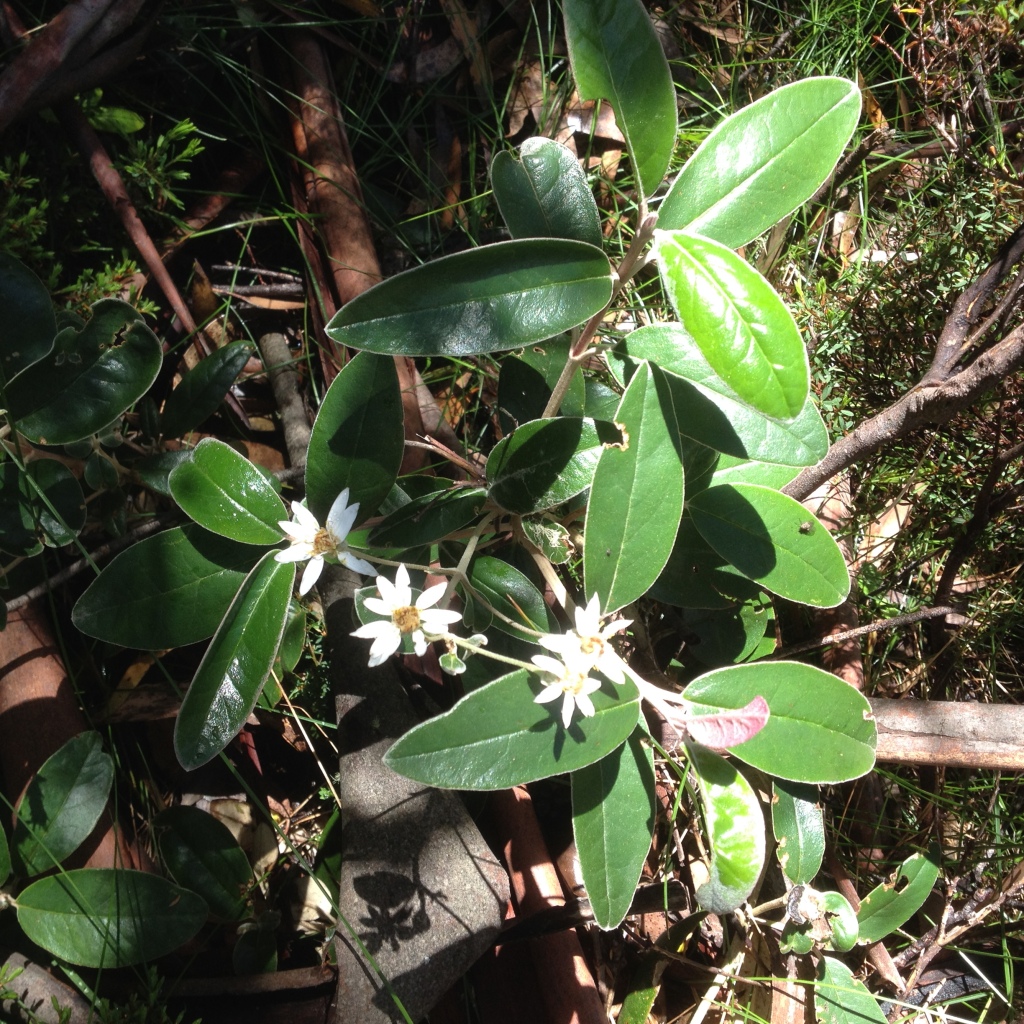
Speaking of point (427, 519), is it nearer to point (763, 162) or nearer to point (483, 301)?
point (483, 301)

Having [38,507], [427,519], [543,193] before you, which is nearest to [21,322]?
[38,507]

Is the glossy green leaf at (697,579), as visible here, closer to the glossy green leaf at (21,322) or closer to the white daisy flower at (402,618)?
the white daisy flower at (402,618)

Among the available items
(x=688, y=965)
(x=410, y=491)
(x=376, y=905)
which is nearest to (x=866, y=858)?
(x=688, y=965)

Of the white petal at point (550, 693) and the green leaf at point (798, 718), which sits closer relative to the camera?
the white petal at point (550, 693)

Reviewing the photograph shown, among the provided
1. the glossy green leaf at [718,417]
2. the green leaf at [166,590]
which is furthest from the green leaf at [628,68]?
the green leaf at [166,590]

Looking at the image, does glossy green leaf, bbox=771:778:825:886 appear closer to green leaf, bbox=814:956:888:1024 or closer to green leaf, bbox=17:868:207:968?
green leaf, bbox=814:956:888:1024

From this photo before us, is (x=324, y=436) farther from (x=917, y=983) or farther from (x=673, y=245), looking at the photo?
(x=917, y=983)

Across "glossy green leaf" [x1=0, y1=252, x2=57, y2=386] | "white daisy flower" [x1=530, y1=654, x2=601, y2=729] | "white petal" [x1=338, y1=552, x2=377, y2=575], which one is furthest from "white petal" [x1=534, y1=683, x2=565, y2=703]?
"glossy green leaf" [x1=0, y1=252, x2=57, y2=386]

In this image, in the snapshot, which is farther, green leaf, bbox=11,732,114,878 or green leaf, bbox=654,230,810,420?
green leaf, bbox=11,732,114,878
